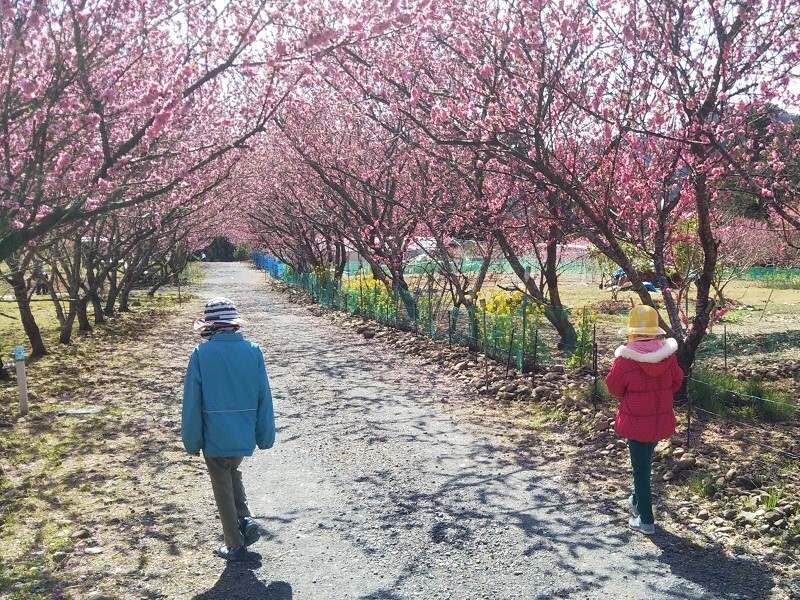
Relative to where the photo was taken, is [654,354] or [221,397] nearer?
[221,397]

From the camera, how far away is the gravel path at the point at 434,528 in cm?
442

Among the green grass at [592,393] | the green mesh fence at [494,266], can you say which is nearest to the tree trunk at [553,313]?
the green mesh fence at [494,266]

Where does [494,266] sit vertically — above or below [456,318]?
above

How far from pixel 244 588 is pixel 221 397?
1.12m

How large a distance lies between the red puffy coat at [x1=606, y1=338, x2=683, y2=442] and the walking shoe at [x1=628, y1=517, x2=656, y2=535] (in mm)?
558

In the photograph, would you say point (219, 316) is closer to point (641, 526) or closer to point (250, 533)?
point (250, 533)

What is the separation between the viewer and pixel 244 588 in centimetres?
442

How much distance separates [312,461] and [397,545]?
2.31 metres

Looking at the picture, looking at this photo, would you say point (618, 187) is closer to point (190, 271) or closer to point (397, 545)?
point (397, 545)

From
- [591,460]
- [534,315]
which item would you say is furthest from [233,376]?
[534,315]

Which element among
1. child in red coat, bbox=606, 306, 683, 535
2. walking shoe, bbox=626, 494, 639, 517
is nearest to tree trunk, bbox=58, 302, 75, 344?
walking shoe, bbox=626, 494, 639, 517

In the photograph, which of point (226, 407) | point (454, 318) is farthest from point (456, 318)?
point (226, 407)

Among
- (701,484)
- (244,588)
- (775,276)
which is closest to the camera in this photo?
(244,588)

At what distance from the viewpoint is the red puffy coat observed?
5.15 meters
